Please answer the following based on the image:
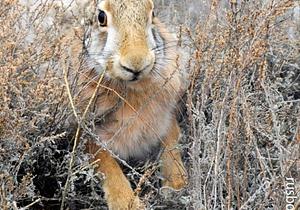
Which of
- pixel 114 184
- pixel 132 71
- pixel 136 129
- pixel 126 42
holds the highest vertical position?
pixel 126 42

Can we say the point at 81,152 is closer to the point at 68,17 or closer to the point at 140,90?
the point at 140,90

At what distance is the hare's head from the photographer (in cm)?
301

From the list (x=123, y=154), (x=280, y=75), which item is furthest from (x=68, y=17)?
(x=280, y=75)

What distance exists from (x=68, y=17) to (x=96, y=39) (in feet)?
2.79

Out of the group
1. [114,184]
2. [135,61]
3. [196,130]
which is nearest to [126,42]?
[135,61]

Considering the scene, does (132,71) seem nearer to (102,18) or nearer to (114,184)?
(102,18)

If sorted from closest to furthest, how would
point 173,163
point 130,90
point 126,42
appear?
1. point 126,42
2. point 130,90
3. point 173,163

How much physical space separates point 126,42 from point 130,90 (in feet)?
1.22

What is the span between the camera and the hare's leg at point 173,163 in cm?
335

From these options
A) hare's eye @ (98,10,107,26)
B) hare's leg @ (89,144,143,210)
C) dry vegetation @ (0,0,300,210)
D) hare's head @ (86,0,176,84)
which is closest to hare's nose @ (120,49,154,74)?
hare's head @ (86,0,176,84)

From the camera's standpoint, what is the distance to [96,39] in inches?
132

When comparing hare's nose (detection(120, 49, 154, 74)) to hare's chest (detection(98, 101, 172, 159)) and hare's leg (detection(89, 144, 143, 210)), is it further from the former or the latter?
hare's leg (detection(89, 144, 143, 210))

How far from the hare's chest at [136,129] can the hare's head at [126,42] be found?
0.22m

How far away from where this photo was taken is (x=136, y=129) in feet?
11.3
